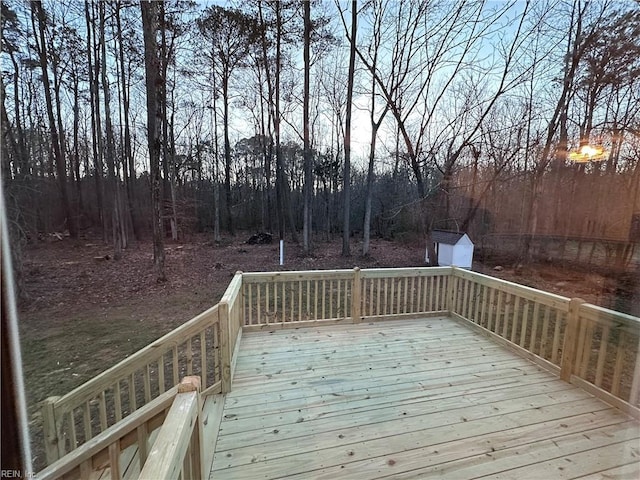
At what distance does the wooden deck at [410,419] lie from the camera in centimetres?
175

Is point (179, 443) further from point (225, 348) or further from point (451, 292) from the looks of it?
point (451, 292)

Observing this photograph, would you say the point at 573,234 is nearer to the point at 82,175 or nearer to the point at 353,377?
the point at 353,377

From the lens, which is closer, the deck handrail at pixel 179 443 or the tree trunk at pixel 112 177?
the deck handrail at pixel 179 443

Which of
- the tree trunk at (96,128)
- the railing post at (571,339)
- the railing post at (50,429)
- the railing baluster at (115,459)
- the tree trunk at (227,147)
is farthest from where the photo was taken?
the tree trunk at (227,147)

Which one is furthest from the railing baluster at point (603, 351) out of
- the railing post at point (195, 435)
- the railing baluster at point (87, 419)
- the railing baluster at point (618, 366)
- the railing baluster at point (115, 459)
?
the railing baluster at point (87, 419)

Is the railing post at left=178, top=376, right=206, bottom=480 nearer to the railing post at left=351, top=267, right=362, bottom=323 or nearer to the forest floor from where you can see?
the forest floor

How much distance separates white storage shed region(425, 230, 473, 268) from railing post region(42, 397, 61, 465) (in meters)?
7.35

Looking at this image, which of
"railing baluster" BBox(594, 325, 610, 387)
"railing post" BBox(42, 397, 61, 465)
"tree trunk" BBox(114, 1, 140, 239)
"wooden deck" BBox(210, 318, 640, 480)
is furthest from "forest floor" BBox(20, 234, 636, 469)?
"tree trunk" BBox(114, 1, 140, 239)

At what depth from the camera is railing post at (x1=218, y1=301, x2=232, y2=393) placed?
8.03 feet

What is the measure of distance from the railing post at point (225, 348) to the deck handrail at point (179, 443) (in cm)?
107

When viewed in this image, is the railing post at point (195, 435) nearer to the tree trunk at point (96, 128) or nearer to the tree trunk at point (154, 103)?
the tree trunk at point (154, 103)

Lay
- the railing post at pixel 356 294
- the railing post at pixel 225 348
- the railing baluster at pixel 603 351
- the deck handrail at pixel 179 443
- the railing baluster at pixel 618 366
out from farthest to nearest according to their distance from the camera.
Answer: the railing post at pixel 356 294 < the railing post at pixel 225 348 < the railing baluster at pixel 603 351 < the railing baluster at pixel 618 366 < the deck handrail at pixel 179 443

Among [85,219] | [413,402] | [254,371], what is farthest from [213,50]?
[413,402]

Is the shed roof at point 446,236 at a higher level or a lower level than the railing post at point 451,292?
higher
